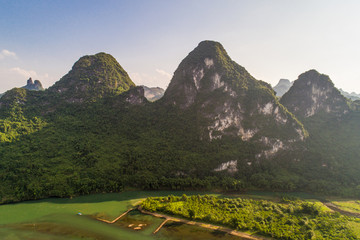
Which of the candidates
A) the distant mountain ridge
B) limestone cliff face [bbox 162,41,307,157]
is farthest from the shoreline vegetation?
limestone cliff face [bbox 162,41,307,157]

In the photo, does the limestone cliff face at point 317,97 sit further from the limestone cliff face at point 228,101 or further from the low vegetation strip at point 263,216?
the low vegetation strip at point 263,216

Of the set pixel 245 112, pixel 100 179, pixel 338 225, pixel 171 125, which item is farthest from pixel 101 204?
pixel 245 112

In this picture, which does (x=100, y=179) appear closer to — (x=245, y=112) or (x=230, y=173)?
(x=230, y=173)

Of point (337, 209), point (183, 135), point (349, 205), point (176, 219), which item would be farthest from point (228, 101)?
point (176, 219)

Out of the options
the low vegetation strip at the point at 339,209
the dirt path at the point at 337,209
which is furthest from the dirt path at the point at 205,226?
the low vegetation strip at the point at 339,209

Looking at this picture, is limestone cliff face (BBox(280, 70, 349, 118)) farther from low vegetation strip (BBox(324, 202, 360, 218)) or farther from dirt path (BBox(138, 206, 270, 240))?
dirt path (BBox(138, 206, 270, 240))

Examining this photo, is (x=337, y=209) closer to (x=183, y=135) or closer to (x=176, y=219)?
(x=176, y=219)
